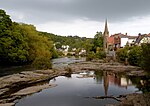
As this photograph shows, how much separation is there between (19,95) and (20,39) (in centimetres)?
4749

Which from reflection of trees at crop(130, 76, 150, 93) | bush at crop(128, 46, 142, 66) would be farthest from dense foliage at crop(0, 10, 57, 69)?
bush at crop(128, 46, 142, 66)

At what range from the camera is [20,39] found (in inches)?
3403

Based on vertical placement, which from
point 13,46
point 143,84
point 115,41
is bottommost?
point 143,84

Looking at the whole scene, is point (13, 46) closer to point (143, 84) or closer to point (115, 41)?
point (143, 84)

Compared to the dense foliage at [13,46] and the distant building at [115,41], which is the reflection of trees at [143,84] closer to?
the dense foliage at [13,46]

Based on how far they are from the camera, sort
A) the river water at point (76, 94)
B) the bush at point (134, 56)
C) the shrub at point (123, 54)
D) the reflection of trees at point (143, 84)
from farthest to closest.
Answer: the shrub at point (123, 54) → the bush at point (134, 56) → the reflection of trees at point (143, 84) → the river water at point (76, 94)

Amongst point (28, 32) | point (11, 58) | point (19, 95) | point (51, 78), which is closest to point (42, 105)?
point (19, 95)

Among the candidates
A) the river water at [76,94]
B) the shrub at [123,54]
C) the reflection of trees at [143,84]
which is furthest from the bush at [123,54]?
the river water at [76,94]

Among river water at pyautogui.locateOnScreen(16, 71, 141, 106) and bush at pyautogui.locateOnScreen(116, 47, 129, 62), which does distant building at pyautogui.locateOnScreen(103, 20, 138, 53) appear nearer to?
bush at pyautogui.locateOnScreen(116, 47, 129, 62)

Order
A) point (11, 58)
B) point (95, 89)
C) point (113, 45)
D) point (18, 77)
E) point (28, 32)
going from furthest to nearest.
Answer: point (113, 45) → point (28, 32) → point (11, 58) → point (18, 77) → point (95, 89)

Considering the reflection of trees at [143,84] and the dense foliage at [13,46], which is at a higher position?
the dense foliage at [13,46]

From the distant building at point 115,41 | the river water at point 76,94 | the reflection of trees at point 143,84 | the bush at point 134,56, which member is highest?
the distant building at point 115,41

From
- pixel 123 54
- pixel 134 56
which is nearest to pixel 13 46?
pixel 134 56

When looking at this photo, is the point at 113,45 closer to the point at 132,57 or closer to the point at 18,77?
the point at 132,57
